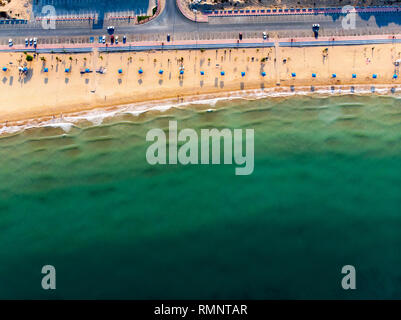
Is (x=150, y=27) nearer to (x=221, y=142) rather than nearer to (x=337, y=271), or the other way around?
(x=221, y=142)

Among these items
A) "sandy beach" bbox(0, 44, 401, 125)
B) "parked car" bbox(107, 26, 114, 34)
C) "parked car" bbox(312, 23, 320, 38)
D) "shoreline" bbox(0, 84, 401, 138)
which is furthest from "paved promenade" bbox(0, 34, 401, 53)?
"shoreline" bbox(0, 84, 401, 138)

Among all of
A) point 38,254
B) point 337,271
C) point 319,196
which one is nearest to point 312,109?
point 319,196

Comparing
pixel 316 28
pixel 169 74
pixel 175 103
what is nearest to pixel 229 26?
pixel 169 74

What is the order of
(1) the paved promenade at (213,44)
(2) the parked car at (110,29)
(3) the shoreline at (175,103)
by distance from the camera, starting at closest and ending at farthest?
(3) the shoreline at (175,103) < (1) the paved promenade at (213,44) < (2) the parked car at (110,29)

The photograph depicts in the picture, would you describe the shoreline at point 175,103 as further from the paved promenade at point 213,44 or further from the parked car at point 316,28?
the parked car at point 316,28


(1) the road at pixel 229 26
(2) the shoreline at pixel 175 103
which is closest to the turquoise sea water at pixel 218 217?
(2) the shoreline at pixel 175 103
